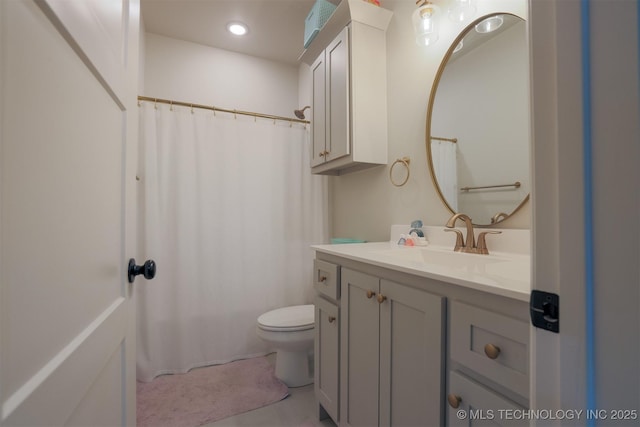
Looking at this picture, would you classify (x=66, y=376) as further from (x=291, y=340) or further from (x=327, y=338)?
(x=291, y=340)

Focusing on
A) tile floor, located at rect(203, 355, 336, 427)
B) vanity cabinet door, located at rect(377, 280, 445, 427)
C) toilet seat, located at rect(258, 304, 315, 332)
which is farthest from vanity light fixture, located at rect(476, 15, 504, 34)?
tile floor, located at rect(203, 355, 336, 427)

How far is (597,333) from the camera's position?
13.4 inches

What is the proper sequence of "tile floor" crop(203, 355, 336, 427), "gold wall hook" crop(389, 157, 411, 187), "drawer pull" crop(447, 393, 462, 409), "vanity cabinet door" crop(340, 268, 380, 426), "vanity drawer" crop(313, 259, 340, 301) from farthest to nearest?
"gold wall hook" crop(389, 157, 411, 187) → "tile floor" crop(203, 355, 336, 427) → "vanity drawer" crop(313, 259, 340, 301) → "vanity cabinet door" crop(340, 268, 380, 426) → "drawer pull" crop(447, 393, 462, 409)

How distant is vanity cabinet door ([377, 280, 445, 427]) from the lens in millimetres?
759

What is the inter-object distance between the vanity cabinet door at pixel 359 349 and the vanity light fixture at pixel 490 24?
114 centimetres

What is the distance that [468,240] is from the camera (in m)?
1.19

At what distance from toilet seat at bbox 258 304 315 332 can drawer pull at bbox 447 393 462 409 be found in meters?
1.12

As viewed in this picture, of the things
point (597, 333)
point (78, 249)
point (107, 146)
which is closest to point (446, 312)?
point (597, 333)

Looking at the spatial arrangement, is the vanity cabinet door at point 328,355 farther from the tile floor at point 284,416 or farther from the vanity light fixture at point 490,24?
the vanity light fixture at point 490,24

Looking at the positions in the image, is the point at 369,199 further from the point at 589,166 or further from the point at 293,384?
the point at 589,166

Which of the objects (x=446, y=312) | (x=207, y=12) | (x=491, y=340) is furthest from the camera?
(x=207, y=12)

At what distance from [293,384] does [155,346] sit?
3.27 ft

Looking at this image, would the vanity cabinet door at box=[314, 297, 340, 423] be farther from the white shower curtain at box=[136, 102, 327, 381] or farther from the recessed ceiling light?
the recessed ceiling light

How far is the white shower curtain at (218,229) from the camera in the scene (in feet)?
6.38
